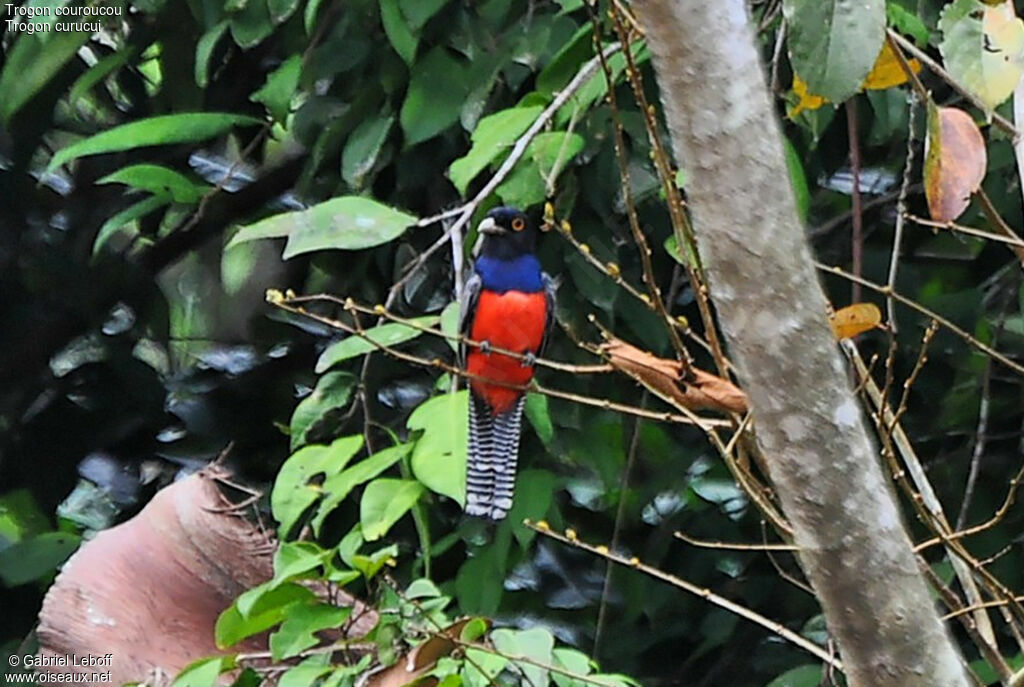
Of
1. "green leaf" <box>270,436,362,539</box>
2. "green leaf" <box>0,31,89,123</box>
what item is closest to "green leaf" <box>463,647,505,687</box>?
"green leaf" <box>270,436,362,539</box>

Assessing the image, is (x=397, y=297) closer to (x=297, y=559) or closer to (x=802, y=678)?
(x=297, y=559)

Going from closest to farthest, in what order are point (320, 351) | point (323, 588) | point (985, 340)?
point (323, 588) < point (985, 340) < point (320, 351)

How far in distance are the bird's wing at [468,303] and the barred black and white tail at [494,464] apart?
114 mm

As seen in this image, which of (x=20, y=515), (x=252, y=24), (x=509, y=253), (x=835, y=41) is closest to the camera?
(x=835, y=41)

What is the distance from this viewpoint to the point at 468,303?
2236 millimetres

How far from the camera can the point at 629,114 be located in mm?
2127

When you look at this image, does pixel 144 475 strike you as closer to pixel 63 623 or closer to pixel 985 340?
pixel 63 623

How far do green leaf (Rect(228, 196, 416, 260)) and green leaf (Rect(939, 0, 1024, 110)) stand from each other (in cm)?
74

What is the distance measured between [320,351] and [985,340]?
1166 mm

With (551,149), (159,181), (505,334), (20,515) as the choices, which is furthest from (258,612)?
(20,515)

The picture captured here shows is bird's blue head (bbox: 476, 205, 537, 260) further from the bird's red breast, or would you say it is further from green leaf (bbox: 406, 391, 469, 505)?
green leaf (bbox: 406, 391, 469, 505)

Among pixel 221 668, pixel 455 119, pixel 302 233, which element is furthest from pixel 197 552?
pixel 455 119

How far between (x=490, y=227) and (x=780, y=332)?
53.5 inches

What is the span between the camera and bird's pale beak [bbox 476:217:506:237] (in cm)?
222
